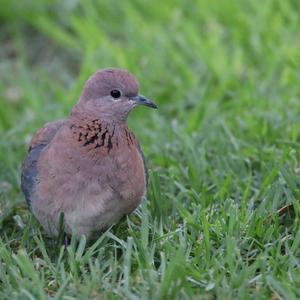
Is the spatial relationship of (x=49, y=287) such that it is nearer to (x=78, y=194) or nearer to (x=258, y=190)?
(x=78, y=194)

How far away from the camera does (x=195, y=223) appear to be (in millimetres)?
4160

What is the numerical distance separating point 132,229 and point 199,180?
2.38 feet

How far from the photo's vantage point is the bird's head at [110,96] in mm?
4352

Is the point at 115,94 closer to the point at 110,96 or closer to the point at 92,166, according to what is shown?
the point at 110,96

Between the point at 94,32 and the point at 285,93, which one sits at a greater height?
the point at 94,32

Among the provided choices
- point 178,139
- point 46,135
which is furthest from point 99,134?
point 178,139

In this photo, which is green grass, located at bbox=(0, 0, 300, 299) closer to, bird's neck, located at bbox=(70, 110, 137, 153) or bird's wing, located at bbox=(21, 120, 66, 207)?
bird's wing, located at bbox=(21, 120, 66, 207)

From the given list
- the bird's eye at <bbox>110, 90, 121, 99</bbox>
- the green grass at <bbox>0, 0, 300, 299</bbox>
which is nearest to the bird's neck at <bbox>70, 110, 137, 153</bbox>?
the bird's eye at <bbox>110, 90, 121, 99</bbox>

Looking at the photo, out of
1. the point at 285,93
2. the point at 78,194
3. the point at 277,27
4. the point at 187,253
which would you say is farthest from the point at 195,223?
the point at 277,27

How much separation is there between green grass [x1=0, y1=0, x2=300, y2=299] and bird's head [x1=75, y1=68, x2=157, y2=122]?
1.35ft

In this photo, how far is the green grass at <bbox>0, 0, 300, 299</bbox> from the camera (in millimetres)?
3754

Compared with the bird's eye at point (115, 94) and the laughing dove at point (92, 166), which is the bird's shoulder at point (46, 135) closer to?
the laughing dove at point (92, 166)

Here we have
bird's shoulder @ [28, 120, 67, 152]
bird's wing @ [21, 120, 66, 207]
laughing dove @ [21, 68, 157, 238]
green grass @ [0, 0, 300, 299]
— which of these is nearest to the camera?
green grass @ [0, 0, 300, 299]

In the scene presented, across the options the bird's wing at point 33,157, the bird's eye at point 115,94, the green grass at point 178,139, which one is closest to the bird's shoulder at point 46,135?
the bird's wing at point 33,157
